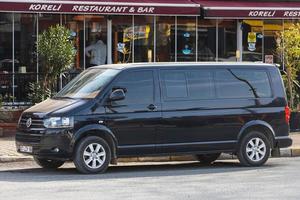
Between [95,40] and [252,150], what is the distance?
919 centimetres

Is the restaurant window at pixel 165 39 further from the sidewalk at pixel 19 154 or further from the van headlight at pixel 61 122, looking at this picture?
the van headlight at pixel 61 122

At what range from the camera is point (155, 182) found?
10.6 metres

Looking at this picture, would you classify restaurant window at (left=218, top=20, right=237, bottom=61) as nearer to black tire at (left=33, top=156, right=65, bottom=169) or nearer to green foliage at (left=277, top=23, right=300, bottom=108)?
green foliage at (left=277, top=23, right=300, bottom=108)

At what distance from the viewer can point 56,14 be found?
1992 cm

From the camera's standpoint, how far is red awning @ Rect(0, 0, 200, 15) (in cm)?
1780

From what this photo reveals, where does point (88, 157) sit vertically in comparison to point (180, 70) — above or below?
below

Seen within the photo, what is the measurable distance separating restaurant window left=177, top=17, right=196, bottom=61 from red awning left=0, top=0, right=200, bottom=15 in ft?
3.94

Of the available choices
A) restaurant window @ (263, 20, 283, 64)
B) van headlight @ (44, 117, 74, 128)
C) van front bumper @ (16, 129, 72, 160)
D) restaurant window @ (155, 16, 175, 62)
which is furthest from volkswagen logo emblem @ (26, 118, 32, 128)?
restaurant window @ (263, 20, 283, 64)

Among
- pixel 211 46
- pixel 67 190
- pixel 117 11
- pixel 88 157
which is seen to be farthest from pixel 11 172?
pixel 211 46

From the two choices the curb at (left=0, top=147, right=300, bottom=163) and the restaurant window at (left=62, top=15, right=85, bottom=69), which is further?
the restaurant window at (left=62, top=15, right=85, bottom=69)

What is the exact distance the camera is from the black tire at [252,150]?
12.5 meters

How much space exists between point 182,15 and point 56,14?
3.68 metres

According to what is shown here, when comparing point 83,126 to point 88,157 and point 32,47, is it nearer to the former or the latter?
point 88,157

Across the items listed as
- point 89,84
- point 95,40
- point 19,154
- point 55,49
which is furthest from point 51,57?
point 89,84
